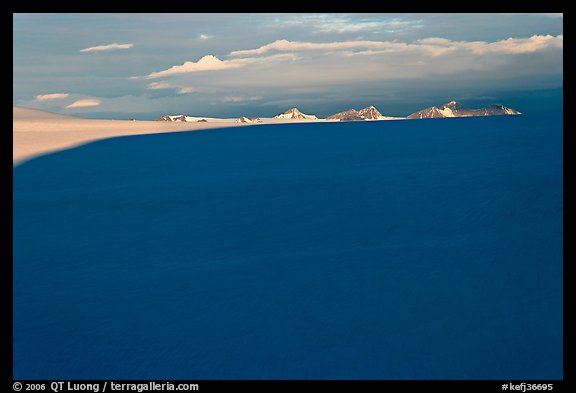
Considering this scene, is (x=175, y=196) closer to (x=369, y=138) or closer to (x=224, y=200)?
(x=224, y=200)

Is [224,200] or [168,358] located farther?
[224,200]

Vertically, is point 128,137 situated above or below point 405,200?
above

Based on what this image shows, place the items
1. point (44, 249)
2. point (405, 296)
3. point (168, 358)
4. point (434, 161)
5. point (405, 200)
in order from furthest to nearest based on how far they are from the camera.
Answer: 1. point (434, 161)
2. point (405, 200)
3. point (44, 249)
4. point (405, 296)
5. point (168, 358)

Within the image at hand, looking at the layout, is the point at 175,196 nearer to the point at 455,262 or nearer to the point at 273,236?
the point at 273,236

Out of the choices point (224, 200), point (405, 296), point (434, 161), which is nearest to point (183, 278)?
point (405, 296)

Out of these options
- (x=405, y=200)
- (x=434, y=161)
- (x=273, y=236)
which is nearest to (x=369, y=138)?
(x=434, y=161)

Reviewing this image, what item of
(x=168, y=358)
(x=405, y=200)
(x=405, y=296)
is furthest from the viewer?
(x=405, y=200)
